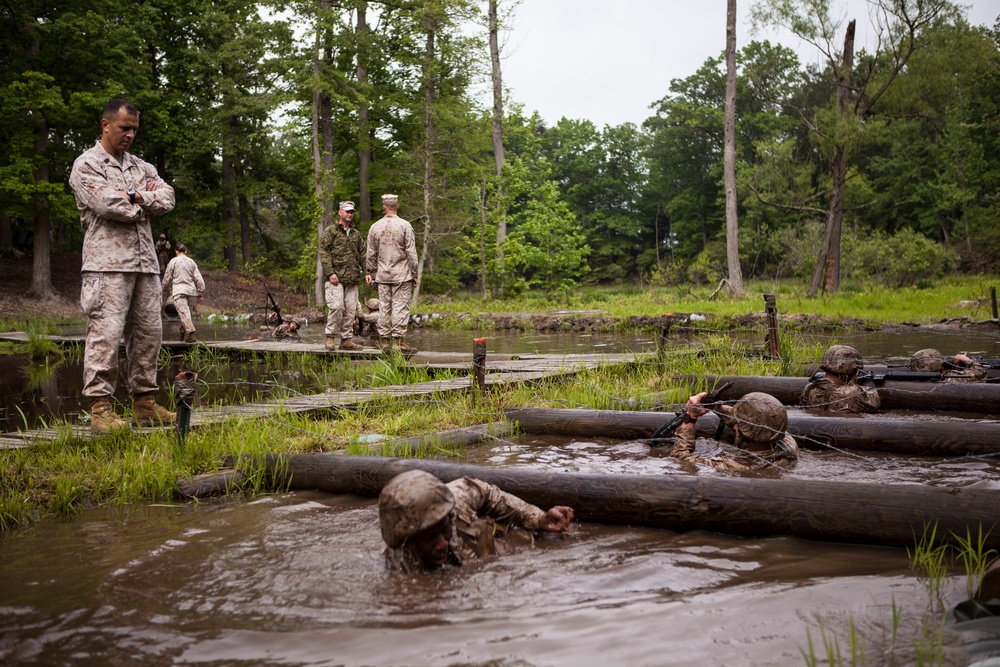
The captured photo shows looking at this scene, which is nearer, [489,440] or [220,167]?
[489,440]

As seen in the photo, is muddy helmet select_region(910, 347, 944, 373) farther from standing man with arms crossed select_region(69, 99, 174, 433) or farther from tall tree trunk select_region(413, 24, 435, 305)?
tall tree trunk select_region(413, 24, 435, 305)

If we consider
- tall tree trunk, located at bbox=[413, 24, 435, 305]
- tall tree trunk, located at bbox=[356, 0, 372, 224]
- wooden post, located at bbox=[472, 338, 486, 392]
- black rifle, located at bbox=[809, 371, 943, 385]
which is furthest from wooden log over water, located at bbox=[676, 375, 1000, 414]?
tall tree trunk, located at bbox=[356, 0, 372, 224]

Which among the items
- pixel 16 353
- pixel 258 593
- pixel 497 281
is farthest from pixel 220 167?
pixel 258 593

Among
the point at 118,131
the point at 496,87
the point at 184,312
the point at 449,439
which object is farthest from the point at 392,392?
the point at 496,87

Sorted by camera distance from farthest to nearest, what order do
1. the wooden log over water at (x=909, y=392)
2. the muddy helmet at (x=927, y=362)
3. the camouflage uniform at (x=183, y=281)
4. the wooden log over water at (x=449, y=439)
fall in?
the camouflage uniform at (x=183, y=281) → the muddy helmet at (x=927, y=362) → the wooden log over water at (x=909, y=392) → the wooden log over water at (x=449, y=439)

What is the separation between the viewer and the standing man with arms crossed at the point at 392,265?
12.1 m

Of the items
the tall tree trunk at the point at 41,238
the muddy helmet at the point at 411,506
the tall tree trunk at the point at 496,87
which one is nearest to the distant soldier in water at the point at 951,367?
the muddy helmet at the point at 411,506

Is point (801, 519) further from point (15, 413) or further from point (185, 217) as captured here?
point (185, 217)

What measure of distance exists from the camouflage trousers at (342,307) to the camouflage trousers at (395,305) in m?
0.98

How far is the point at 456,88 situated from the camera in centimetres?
3173

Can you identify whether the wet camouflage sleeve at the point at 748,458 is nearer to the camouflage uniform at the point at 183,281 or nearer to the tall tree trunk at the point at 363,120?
the camouflage uniform at the point at 183,281

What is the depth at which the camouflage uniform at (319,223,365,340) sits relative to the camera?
503 inches

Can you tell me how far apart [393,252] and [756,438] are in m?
7.62

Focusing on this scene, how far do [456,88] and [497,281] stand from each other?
29.7 ft
